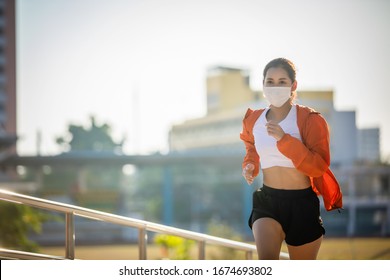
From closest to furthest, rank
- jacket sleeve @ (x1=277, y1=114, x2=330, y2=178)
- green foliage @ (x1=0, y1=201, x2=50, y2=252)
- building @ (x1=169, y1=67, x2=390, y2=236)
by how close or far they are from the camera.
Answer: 1. jacket sleeve @ (x1=277, y1=114, x2=330, y2=178)
2. green foliage @ (x1=0, y1=201, x2=50, y2=252)
3. building @ (x1=169, y1=67, x2=390, y2=236)

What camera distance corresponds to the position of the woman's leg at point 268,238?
10.8 feet

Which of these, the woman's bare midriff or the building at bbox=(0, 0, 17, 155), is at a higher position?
the building at bbox=(0, 0, 17, 155)

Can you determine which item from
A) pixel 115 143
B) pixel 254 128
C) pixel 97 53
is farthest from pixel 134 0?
pixel 115 143

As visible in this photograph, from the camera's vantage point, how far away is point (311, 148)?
3271 millimetres

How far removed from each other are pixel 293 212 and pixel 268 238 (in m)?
0.16

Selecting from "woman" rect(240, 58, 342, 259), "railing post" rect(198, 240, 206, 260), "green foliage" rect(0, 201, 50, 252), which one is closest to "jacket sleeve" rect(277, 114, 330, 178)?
"woman" rect(240, 58, 342, 259)

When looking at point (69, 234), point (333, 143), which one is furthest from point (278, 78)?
point (333, 143)

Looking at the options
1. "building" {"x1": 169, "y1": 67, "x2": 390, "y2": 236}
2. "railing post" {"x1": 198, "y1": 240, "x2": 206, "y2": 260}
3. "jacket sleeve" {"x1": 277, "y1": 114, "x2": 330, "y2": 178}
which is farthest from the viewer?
"building" {"x1": 169, "y1": 67, "x2": 390, "y2": 236}

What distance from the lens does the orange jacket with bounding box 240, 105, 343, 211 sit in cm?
319

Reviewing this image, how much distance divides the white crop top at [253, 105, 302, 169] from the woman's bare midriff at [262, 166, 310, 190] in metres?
0.03

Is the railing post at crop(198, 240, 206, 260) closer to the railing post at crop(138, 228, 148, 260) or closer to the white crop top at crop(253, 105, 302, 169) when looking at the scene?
the railing post at crop(138, 228, 148, 260)

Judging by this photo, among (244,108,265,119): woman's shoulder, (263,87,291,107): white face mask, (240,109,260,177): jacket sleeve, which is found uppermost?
(263,87,291,107): white face mask

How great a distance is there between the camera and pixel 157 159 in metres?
27.0

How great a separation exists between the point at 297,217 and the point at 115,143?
38.6m
